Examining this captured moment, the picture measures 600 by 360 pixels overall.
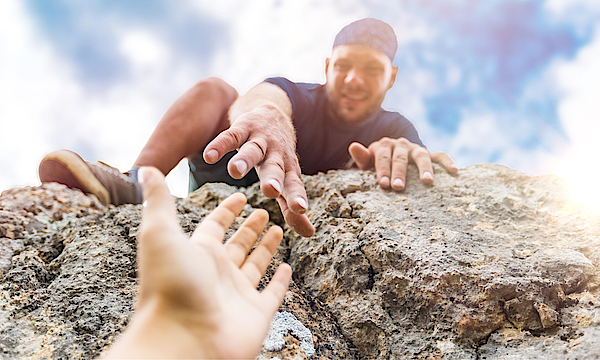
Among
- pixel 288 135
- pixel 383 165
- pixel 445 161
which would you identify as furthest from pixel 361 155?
pixel 288 135

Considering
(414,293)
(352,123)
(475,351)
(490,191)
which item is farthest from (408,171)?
(352,123)

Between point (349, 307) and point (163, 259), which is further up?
point (349, 307)

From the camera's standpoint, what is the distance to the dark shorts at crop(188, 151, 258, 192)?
61.2 inches

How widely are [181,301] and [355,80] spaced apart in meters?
1.66

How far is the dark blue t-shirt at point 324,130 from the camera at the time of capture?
1.74 metres

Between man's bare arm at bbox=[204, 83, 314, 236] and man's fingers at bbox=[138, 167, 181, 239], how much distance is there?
0.15 meters

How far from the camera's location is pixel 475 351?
0.66 meters

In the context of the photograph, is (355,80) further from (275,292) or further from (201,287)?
(201,287)

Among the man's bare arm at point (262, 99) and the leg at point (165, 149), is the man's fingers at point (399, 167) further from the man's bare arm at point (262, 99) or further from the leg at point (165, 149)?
the leg at point (165, 149)

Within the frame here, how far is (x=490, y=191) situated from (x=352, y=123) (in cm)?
106

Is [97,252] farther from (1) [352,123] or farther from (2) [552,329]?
(1) [352,123]

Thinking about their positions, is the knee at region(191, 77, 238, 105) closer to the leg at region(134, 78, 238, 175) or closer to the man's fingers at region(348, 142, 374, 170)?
the leg at region(134, 78, 238, 175)

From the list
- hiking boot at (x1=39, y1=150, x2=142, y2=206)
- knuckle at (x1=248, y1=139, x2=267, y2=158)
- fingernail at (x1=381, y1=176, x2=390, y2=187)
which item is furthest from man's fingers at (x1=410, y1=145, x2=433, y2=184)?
hiking boot at (x1=39, y1=150, x2=142, y2=206)

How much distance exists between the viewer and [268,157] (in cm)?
75
